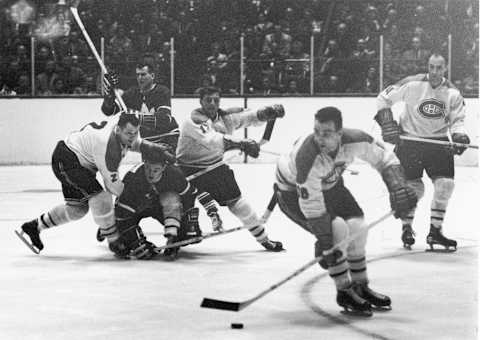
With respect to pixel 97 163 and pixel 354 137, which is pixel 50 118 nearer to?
pixel 97 163

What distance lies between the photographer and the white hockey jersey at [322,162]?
125 inches

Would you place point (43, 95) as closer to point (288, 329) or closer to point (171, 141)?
point (171, 141)

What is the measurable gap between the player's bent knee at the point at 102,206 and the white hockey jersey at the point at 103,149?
0.04m

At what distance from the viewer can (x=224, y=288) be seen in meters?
3.88

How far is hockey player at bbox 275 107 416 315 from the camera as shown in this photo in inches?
125

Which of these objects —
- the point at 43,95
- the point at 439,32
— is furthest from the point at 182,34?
the point at 439,32

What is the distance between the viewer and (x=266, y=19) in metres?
9.91

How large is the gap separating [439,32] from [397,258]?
4.82 metres

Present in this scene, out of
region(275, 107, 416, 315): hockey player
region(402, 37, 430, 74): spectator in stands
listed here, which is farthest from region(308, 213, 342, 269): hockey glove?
region(402, 37, 430, 74): spectator in stands

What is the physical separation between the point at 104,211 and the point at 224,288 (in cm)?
83

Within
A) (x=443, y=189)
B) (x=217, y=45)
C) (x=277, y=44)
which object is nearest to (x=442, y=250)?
(x=443, y=189)

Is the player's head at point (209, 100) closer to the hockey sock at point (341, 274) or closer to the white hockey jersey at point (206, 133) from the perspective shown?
the white hockey jersey at point (206, 133)

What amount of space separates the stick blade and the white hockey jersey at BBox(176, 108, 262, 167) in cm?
150

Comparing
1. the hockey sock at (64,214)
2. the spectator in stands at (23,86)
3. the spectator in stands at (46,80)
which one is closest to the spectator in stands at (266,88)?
the spectator in stands at (46,80)
